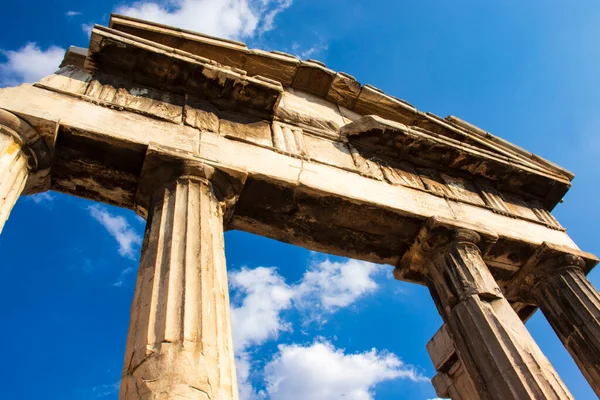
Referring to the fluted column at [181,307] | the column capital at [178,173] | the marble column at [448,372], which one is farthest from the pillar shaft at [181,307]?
the marble column at [448,372]

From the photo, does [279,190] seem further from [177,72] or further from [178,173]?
[177,72]

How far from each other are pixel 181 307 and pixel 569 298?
601 cm

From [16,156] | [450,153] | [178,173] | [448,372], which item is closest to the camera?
[16,156]

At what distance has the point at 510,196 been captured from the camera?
9.11 meters

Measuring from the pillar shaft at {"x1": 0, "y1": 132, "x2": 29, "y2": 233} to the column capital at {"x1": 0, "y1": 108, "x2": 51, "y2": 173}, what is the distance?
0.07 m

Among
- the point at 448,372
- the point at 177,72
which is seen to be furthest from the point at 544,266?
the point at 177,72

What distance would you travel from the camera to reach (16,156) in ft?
16.6

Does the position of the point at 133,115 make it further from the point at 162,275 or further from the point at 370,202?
the point at 370,202

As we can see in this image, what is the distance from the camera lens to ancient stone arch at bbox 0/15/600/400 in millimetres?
4555

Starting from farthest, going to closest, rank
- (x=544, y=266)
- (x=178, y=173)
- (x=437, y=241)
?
(x=544, y=266) < (x=437, y=241) < (x=178, y=173)

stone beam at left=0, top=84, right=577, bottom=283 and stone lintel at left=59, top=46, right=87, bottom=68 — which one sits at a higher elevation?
stone lintel at left=59, top=46, right=87, bottom=68

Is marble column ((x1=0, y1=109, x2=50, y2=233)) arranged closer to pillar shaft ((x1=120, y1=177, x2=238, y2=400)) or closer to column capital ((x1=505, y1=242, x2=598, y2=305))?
pillar shaft ((x1=120, y1=177, x2=238, y2=400))

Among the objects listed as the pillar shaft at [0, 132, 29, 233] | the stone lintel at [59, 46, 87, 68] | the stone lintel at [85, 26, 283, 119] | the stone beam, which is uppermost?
the stone lintel at [59, 46, 87, 68]

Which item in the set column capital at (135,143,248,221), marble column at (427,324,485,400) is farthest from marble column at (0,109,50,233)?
marble column at (427,324,485,400)
